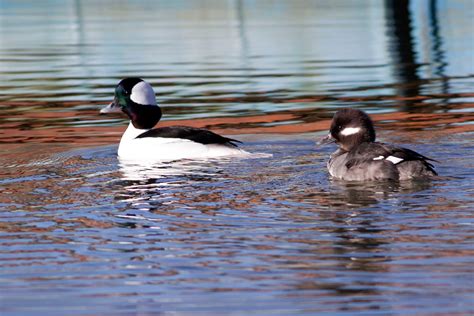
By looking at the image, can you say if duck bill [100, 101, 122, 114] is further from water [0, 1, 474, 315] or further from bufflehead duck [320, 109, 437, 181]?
bufflehead duck [320, 109, 437, 181]

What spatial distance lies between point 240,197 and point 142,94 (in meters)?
4.65

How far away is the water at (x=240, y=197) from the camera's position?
25.9 ft

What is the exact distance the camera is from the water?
7.91 m

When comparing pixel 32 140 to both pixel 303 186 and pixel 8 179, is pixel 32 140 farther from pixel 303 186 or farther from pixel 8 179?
pixel 303 186

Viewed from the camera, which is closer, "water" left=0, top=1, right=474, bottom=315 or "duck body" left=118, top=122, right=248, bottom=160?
"water" left=0, top=1, right=474, bottom=315

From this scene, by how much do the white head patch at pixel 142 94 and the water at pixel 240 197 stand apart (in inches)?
28.5

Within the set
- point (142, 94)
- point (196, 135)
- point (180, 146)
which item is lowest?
point (180, 146)

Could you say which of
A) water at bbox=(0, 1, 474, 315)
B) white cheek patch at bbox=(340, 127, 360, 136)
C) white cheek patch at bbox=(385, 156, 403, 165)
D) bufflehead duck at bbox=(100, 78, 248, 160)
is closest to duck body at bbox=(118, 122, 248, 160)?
bufflehead duck at bbox=(100, 78, 248, 160)

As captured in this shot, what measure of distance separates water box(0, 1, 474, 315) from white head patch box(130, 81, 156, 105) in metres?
0.72

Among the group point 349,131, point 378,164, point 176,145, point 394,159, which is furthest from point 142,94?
point 394,159

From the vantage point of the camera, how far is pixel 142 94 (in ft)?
Result: 50.7

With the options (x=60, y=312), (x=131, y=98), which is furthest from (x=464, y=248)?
(x=131, y=98)

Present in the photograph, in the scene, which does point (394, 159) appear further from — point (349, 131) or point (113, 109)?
point (113, 109)

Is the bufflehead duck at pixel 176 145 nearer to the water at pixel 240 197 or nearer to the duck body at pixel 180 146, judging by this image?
the duck body at pixel 180 146
